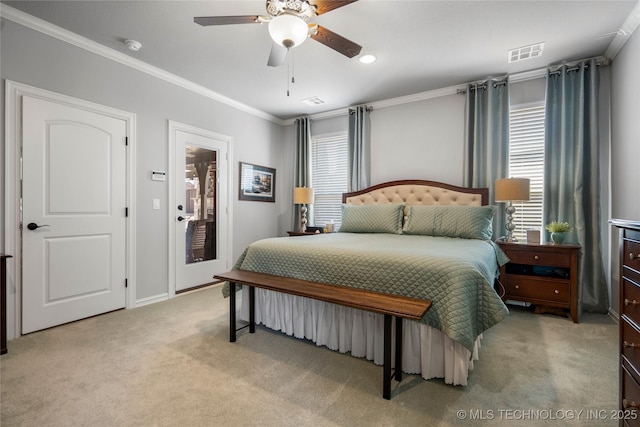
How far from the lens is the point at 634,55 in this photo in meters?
2.60

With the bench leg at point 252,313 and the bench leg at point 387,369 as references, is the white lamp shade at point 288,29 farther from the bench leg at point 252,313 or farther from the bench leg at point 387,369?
the bench leg at point 252,313

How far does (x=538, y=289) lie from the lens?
3.10 m

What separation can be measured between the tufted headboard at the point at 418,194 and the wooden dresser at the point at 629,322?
100 inches

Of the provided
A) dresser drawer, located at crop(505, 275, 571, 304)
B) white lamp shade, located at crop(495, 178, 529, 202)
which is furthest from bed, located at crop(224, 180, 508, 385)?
dresser drawer, located at crop(505, 275, 571, 304)

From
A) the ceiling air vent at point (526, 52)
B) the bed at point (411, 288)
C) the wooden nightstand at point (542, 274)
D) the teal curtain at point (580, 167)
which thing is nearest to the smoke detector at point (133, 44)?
the bed at point (411, 288)

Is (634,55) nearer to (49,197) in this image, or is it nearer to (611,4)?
(611,4)

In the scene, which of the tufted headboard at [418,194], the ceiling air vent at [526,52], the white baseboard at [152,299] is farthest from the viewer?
the tufted headboard at [418,194]

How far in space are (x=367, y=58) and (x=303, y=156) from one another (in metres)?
2.27

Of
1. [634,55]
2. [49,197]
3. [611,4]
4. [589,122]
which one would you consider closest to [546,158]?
[589,122]

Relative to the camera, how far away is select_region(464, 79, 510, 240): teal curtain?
142 inches

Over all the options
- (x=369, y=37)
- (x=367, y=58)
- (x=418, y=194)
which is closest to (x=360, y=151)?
(x=418, y=194)

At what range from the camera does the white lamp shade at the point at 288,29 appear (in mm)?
1895

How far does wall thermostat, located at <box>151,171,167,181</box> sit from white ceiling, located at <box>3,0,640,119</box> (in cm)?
124

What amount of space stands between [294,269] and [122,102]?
8.82ft
